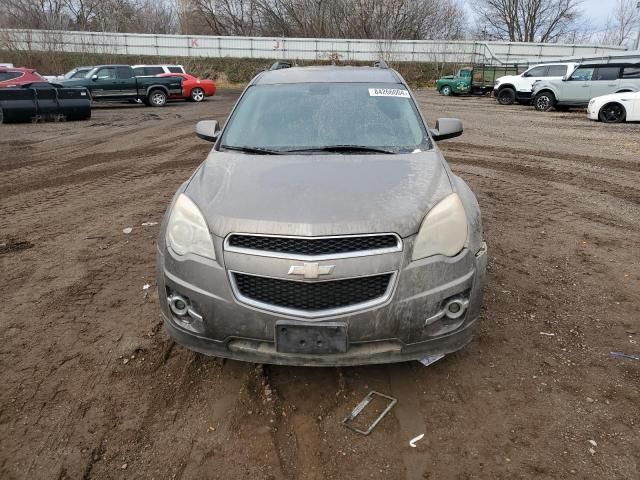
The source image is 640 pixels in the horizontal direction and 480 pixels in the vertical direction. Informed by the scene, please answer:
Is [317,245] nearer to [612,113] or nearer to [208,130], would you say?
[208,130]

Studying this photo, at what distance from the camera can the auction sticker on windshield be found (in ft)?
13.4

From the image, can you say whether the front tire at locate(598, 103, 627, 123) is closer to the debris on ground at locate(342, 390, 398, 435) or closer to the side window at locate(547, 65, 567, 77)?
the side window at locate(547, 65, 567, 77)

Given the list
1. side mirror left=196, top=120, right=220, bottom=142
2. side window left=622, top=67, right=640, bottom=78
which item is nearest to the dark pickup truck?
side window left=622, top=67, right=640, bottom=78

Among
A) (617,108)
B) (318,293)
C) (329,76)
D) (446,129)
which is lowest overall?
(318,293)

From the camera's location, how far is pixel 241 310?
2.51m

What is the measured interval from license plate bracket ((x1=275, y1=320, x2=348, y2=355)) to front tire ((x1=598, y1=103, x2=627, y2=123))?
657 inches

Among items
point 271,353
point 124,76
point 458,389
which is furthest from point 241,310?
point 124,76

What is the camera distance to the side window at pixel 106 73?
20750 mm

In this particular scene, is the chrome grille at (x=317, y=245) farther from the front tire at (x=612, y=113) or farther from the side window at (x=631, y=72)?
the side window at (x=631, y=72)

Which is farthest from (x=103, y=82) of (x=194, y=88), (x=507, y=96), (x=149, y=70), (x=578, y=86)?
(x=578, y=86)

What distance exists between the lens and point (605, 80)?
18156mm

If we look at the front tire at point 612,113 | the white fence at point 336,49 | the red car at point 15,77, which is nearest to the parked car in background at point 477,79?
the white fence at point 336,49

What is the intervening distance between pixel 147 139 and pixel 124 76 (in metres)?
10.6

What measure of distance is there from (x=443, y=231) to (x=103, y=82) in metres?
Result: 21.7
